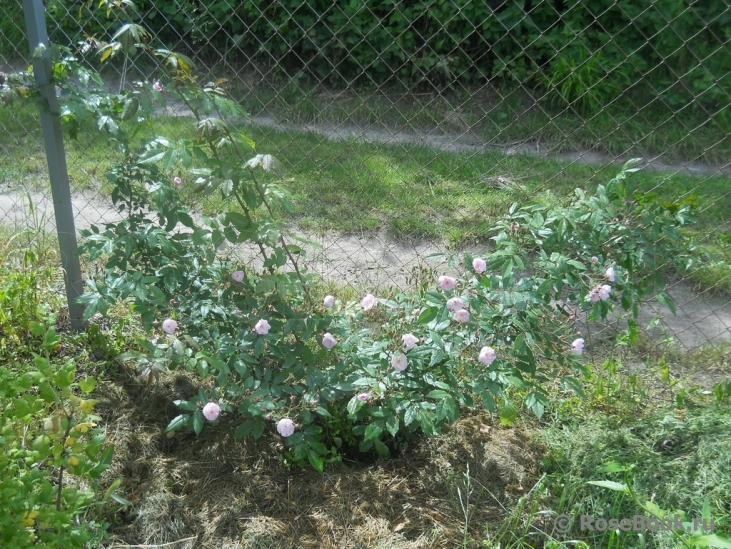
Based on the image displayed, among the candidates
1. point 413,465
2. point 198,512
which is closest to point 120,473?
point 198,512

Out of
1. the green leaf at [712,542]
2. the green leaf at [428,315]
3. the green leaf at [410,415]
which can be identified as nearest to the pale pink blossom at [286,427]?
the green leaf at [410,415]

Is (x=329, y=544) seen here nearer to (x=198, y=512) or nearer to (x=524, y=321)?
(x=198, y=512)

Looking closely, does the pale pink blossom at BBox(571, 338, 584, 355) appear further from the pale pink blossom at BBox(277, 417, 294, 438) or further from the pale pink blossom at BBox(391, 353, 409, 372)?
the pale pink blossom at BBox(277, 417, 294, 438)

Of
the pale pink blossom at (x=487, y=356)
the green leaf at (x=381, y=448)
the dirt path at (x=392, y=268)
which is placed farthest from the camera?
→ the dirt path at (x=392, y=268)

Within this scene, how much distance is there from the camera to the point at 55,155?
3.01m

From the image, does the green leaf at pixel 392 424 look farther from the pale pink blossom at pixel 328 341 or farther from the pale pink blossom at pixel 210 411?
the pale pink blossom at pixel 210 411

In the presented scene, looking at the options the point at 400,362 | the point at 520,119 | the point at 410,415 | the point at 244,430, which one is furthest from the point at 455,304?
the point at 520,119

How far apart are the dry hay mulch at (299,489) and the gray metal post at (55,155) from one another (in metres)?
0.68

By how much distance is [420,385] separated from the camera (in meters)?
2.39

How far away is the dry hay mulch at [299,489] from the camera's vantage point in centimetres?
232

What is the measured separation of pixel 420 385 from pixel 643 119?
3.59m

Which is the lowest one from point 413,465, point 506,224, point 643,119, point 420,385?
point 413,465

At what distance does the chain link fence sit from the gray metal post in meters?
0.24

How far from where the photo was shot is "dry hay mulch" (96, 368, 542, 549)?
2.32m
